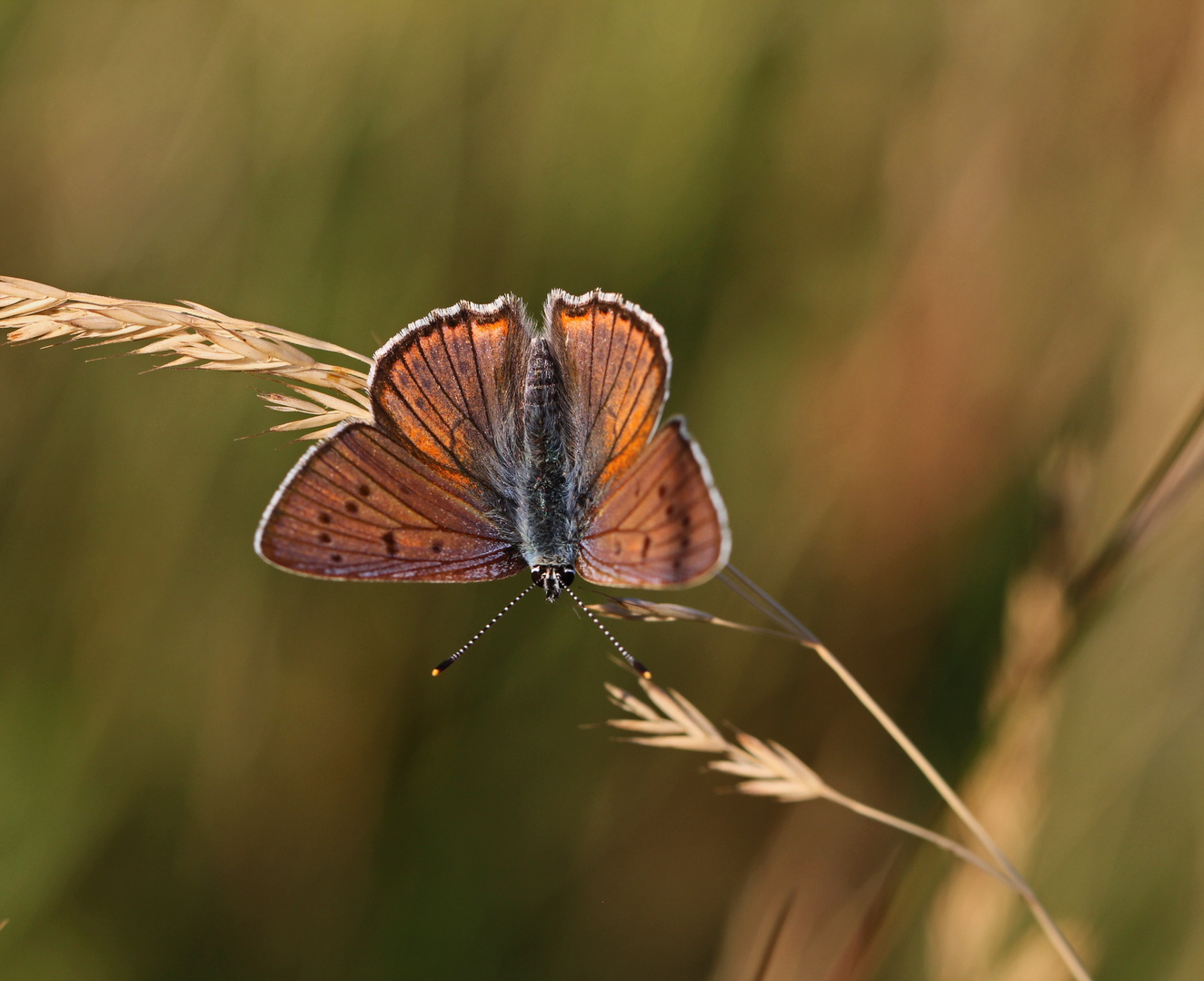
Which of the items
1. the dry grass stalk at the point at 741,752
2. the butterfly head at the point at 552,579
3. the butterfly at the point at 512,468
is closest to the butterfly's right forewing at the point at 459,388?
the butterfly at the point at 512,468

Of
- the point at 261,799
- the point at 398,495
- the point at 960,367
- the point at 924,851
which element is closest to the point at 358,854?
the point at 261,799

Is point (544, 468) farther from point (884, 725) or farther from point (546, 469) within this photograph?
point (884, 725)

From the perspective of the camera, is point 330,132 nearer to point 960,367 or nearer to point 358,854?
point 358,854

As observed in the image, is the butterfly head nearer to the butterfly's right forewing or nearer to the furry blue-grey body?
the furry blue-grey body

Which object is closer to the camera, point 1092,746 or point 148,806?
point 148,806

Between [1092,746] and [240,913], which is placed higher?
[1092,746]

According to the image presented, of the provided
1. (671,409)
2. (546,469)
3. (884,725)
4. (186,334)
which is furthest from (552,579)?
(671,409)

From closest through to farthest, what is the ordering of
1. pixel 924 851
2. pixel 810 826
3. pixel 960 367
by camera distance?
pixel 924 851
pixel 810 826
pixel 960 367
